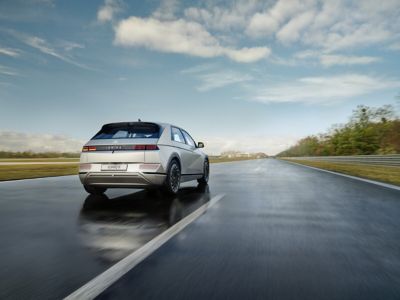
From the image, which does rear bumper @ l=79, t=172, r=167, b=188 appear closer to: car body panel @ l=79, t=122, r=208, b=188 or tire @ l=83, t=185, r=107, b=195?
car body panel @ l=79, t=122, r=208, b=188


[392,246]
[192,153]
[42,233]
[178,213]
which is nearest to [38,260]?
[42,233]

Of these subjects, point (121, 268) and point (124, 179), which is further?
point (124, 179)

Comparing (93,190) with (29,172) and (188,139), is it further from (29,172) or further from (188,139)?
(29,172)

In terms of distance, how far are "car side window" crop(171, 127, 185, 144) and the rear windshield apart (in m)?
0.66

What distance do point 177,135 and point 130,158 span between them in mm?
1918

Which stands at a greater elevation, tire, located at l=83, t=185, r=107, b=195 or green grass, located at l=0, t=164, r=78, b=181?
green grass, located at l=0, t=164, r=78, b=181

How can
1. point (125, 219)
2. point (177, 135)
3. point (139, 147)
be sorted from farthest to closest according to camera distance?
point (177, 135), point (139, 147), point (125, 219)

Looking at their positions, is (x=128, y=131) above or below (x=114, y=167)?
above

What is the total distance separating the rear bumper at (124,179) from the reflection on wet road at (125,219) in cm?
37

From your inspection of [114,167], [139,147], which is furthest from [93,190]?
[139,147]

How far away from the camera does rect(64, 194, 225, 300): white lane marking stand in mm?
2557

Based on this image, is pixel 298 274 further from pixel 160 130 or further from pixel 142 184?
pixel 160 130

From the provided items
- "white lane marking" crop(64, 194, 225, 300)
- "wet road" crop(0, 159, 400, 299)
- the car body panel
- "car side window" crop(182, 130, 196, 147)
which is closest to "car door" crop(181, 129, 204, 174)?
"car side window" crop(182, 130, 196, 147)

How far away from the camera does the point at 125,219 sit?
5512mm
